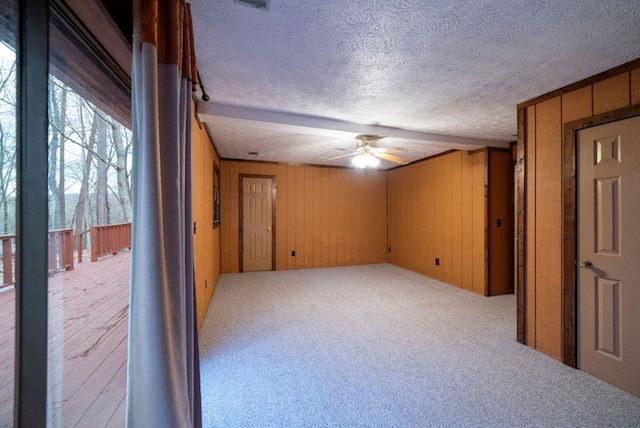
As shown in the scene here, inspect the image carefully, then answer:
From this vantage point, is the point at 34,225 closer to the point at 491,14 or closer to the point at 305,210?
the point at 491,14

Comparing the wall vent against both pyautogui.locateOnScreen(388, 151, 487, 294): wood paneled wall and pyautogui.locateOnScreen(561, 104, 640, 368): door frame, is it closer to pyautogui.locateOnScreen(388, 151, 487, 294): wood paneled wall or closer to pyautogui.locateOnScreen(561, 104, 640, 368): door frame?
pyautogui.locateOnScreen(561, 104, 640, 368): door frame

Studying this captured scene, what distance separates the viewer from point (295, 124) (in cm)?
280

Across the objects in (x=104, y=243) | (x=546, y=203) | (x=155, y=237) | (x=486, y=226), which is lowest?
(x=104, y=243)

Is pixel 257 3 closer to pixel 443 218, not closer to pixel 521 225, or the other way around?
pixel 521 225

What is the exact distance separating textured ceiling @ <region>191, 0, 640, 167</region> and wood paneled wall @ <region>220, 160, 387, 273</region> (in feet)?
8.76

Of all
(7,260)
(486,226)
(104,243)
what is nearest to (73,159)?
(7,260)

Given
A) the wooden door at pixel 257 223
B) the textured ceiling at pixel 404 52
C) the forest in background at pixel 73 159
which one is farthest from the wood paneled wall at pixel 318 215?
the forest in background at pixel 73 159

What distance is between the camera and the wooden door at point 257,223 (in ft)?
17.1

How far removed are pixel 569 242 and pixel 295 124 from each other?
264 cm

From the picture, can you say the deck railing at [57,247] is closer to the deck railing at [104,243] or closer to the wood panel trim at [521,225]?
the deck railing at [104,243]

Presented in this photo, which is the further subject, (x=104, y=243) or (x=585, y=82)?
(x=104, y=243)

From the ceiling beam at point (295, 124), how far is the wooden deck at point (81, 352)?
1550mm

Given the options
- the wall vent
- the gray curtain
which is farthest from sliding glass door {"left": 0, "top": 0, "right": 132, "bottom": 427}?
the wall vent

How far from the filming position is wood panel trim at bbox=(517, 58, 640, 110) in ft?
6.02
